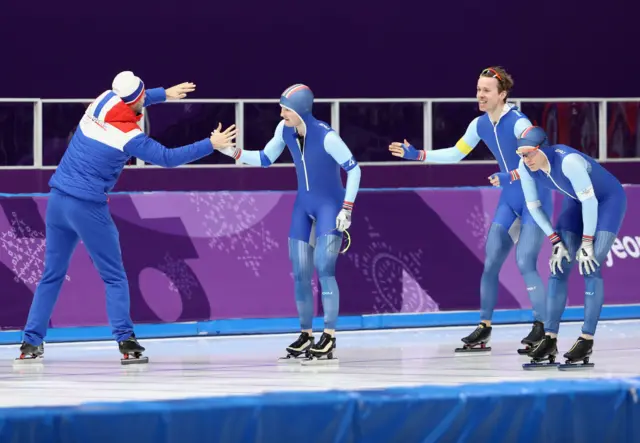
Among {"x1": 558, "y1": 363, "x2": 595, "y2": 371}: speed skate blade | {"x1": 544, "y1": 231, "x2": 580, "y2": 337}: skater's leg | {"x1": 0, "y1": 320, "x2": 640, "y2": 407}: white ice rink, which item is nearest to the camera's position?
{"x1": 0, "y1": 320, "x2": 640, "y2": 407}: white ice rink

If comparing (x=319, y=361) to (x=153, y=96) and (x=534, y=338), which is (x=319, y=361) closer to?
(x=534, y=338)

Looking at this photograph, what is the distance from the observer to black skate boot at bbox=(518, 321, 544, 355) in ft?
34.4

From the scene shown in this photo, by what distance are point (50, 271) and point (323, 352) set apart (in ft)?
6.52

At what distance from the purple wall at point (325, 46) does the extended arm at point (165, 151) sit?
10.3 metres

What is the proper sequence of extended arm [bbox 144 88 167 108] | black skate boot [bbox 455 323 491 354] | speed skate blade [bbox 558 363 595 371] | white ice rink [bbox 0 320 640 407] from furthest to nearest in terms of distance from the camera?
black skate boot [bbox 455 323 491 354]
extended arm [bbox 144 88 167 108]
speed skate blade [bbox 558 363 595 371]
white ice rink [bbox 0 320 640 407]

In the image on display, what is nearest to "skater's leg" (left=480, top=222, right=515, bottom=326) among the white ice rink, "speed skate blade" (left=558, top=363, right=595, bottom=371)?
Answer: the white ice rink

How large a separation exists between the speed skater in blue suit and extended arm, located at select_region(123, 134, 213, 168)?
56.6 inches

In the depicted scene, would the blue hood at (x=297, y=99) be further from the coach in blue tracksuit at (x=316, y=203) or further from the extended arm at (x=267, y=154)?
the extended arm at (x=267, y=154)

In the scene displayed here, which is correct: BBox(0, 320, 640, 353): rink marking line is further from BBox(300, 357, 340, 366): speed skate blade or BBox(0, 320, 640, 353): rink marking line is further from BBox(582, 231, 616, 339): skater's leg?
BBox(582, 231, 616, 339): skater's leg

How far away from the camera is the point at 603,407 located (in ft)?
24.2

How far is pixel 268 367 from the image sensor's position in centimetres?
987

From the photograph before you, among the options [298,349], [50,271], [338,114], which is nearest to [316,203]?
[298,349]

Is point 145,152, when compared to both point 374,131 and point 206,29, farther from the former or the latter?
point 206,29

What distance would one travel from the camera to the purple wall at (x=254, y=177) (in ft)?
53.1
